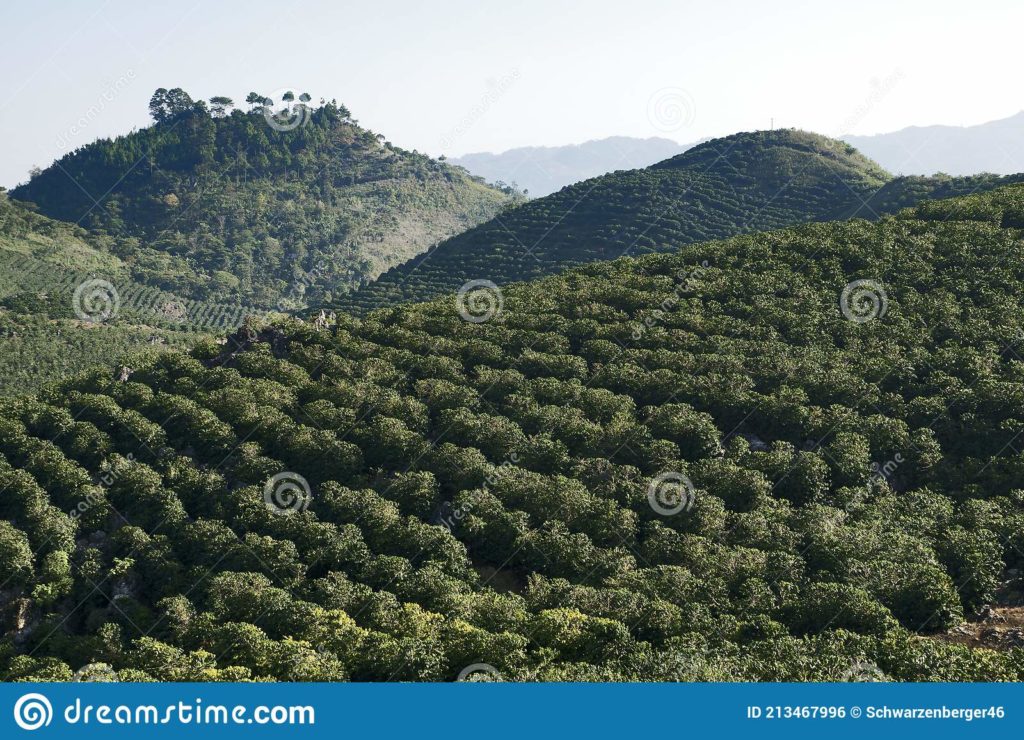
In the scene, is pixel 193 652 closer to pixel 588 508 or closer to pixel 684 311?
pixel 588 508

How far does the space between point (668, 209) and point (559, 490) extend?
3549 inches

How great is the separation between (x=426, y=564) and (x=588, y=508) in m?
7.10

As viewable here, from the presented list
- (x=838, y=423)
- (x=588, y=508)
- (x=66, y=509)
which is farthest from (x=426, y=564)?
(x=838, y=423)

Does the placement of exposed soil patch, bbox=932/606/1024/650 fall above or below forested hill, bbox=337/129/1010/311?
below

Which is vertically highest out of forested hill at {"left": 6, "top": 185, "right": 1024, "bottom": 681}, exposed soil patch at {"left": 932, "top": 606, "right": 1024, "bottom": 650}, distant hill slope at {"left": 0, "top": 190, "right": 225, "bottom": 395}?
distant hill slope at {"left": 0, "top": 190, "right": 225, "bottom": 395}

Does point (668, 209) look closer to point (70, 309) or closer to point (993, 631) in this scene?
point (70, 309)

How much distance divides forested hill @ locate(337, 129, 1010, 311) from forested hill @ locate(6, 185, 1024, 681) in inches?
2091

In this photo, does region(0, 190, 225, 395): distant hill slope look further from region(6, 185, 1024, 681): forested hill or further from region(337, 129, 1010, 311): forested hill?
region(6, 185, 1024, 681): forested hill

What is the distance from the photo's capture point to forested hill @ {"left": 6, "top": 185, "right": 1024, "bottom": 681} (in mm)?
28766

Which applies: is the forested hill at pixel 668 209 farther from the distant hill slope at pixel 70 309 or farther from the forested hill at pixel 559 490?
the forested hill at pixel 559 490

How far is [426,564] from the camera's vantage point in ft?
114

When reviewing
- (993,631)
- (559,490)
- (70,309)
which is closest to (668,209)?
(70,309)

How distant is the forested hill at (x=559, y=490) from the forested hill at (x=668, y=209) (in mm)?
53110

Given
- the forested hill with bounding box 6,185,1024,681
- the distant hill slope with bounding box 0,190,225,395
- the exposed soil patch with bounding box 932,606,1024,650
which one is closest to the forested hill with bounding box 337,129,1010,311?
the distant hill slope with bounding box 0,190,225,395
